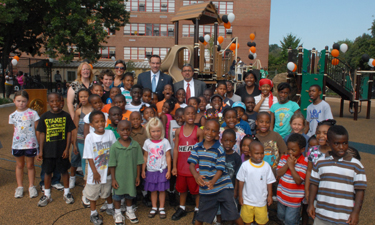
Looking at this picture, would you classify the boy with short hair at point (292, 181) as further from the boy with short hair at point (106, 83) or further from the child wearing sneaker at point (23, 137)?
the child wearing sneaker at point (23, 137)

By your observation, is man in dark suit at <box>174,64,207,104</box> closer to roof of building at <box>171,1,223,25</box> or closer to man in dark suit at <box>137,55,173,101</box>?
man in dark suit at <box>137,55,173,101</box>

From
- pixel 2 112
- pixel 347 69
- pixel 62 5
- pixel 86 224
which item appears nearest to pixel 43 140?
pixel 86 224

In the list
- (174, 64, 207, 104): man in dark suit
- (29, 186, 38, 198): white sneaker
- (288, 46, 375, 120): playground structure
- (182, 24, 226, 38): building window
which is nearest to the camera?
(29, 186, 38, 198): white sneaker

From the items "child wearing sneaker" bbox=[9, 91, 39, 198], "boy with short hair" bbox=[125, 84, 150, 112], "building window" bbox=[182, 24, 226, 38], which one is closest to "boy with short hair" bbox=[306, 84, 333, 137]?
"boy with short hair" bbox=[125, 84, 150, 112]

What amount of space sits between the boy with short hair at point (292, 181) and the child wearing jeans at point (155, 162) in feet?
4.70

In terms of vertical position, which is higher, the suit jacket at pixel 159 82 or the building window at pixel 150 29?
the building window at pixel 150 29

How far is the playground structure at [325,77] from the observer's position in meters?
10.3

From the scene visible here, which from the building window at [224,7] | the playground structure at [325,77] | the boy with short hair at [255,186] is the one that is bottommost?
the boy with short hair at [255,186]

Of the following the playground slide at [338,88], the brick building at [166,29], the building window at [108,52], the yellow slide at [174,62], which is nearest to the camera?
the yellow slide at [174,62]

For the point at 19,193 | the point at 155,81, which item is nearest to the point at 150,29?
the point at 155,81

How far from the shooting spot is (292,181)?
299 centimetres

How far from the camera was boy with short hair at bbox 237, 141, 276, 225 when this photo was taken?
2.88 m

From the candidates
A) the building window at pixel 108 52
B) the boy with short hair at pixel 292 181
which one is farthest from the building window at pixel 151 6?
the boy with short hair at pixel 292 181

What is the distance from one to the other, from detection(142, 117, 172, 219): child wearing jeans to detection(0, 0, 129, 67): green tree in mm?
16415
